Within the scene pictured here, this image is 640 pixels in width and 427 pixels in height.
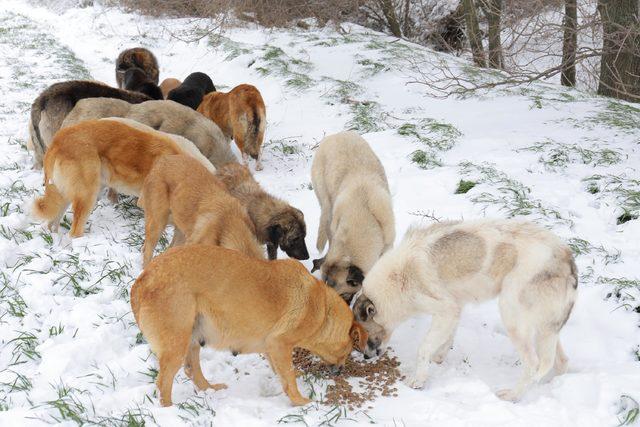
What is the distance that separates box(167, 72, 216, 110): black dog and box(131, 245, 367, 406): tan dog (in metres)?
6.95

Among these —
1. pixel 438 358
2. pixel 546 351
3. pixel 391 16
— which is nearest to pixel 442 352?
pixel 438 358

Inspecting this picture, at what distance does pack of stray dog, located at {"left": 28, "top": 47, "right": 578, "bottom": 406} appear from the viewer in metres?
Result: 3.60

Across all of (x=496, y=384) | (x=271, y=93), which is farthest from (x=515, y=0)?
(x=496, y=384)

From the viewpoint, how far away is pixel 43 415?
131 inches

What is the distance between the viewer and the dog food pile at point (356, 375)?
3867 mm

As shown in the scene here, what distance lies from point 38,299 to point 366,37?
15630 millimetres

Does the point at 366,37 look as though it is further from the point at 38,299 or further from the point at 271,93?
the point at 38,299

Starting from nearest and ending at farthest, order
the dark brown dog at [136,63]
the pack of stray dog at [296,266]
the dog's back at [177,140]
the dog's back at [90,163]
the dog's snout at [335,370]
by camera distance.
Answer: the pack of stray dog at [296,266] < the dog's snout at [335,370] < the dog's back at [90,163] < the dog's back at [177,140] < the dark brown dog at [136,63]

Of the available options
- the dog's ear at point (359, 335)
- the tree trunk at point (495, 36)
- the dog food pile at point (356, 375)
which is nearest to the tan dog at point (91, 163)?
the dog food pile at point (356, 375)

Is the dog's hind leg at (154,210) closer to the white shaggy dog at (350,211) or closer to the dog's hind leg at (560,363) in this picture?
the white shaggy dog at (350,211)

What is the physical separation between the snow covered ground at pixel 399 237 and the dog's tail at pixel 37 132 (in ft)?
1.11

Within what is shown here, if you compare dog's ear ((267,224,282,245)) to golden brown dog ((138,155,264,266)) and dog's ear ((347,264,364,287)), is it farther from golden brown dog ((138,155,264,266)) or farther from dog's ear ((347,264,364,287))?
dog's ear ((347,264,364,287))

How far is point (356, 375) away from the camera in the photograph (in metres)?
4.22

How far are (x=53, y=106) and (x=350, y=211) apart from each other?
4.85 meters
